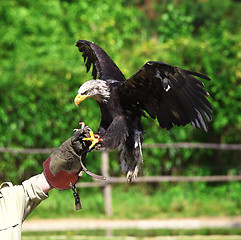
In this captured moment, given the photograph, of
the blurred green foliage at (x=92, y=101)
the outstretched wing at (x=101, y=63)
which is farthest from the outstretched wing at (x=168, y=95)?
the blurred green foliage at (x=92, y=101)

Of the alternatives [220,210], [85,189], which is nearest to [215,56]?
[220,210]

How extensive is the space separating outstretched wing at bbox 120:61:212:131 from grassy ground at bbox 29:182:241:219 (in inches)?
176

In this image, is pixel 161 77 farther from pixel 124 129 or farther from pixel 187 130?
pixel 187 130

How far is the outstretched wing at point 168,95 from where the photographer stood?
12.4 feet

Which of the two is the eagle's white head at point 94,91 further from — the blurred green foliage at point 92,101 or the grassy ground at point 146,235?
the blurred green foliage at point 92,101

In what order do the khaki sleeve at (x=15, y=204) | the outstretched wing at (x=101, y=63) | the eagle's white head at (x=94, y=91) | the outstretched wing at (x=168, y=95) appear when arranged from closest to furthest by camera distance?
the khaki sleeve at (x=15, y=204) < the outstretched wing at (x=168, y=95) < the eagle's white head at (x=94, y=91) < the outstretched wing at (x=101, y=63)

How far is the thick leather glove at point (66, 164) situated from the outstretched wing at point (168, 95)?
3.32 feet

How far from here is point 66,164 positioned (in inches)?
114

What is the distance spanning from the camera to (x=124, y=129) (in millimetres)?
3936

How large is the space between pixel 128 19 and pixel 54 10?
1703 mm

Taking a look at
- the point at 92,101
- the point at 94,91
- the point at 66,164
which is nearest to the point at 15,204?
the point at 66,164

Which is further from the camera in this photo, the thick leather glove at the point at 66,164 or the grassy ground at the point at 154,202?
the grassy ground at the point at 154,202

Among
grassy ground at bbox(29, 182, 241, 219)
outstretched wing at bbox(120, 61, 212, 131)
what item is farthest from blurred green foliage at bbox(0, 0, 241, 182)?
outstretched wing at bbox(120, 61, 212, 131)

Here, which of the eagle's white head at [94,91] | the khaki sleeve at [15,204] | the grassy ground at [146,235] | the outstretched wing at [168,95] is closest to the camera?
the khaki sleeve at [15,204]
